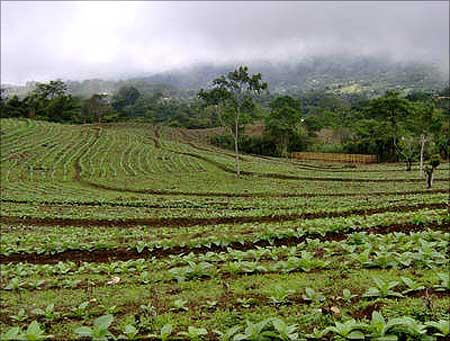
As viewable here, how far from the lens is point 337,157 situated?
91.1 metres

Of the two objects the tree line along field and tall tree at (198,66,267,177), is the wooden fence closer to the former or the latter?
tall tree at (198,66,267,177)

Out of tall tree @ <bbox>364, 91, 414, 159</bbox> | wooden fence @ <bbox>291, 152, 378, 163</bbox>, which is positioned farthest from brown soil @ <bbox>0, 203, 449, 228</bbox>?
wooden fence @ <bbox>291, 152, 378, 163</bbox>

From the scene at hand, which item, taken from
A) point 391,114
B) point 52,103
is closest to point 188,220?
point 391,114

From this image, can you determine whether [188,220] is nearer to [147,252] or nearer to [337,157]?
[147,252]

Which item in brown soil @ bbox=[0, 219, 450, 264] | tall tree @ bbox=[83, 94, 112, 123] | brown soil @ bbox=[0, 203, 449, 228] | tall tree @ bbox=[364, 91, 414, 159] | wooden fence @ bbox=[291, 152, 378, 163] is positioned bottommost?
wooden fence @ bbox=[291, 152, 378, 163]

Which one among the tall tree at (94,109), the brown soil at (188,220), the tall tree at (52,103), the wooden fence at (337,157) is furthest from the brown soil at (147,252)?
the tall tree at (94,109)

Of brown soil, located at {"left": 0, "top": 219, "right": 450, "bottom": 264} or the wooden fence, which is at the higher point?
brown soil, located at {"left": 0, "top": 219, "right": 450, "bottom": 264}

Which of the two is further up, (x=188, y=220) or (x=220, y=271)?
(x=220, y=271)

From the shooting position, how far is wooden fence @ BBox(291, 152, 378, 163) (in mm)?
88000

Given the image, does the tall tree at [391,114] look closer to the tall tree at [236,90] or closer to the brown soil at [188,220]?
the tall tree at [236,90]

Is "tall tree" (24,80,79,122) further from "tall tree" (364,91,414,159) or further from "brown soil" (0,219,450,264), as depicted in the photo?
"brown soil" (0,219,450,264)

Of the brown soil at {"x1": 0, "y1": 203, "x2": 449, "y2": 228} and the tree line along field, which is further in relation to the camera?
the brown soil at {"x1": 0, "y1": 203, "x2": 449, "y2": 228}

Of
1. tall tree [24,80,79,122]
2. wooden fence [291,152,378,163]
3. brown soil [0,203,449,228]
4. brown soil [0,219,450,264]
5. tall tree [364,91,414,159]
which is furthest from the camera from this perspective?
tall tree [24,80,79,122]

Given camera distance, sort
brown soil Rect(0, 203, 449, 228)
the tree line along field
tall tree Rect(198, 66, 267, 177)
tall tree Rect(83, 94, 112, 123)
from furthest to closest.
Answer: tall tree Rect(83, 94, 112, 123)
tall tree Rect(198, 66, 267, 177)
brown soil Rect(0, 203, 449, 228)
the tree line along field
